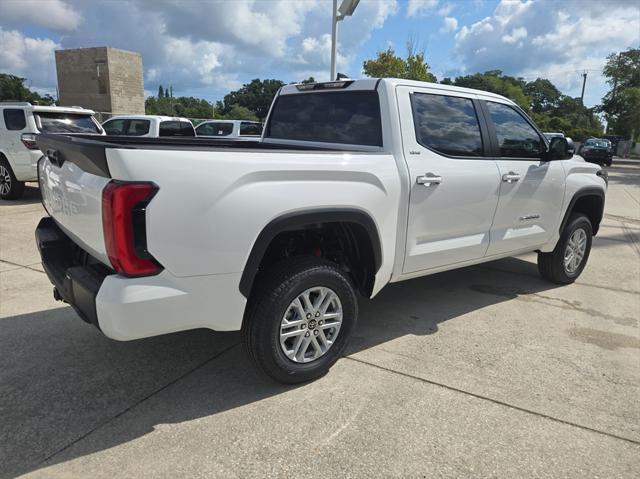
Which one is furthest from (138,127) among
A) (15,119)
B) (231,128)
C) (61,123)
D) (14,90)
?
(14,90)

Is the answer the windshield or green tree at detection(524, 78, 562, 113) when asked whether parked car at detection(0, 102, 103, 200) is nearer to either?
the windshield

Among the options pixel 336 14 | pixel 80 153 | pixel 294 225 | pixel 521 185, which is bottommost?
pixel 294 225

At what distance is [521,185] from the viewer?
433 cm

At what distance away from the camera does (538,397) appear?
3076mm

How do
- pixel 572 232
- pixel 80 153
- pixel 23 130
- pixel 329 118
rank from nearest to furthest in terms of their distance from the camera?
1. pixel 80 153
2. pixel 329 118
3. pixel 572 232
4. pixel 23 130

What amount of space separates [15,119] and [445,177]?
8995 millimetres

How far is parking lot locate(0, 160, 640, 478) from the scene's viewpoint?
2.43 m

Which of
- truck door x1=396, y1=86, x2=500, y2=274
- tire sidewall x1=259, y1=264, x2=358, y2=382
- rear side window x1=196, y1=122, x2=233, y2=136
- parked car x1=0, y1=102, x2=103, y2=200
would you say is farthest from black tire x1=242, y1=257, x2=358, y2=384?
rear side window x1=196, y1=122, x2=233, y2=136

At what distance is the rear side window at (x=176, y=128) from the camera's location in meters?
12.6

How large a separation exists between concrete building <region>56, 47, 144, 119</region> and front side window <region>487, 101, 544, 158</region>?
45915 mm

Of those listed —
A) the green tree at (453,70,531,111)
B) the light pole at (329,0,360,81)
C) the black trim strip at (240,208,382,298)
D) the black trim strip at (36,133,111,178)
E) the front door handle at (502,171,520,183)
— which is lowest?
the black trim strip at (240,208,382,298)

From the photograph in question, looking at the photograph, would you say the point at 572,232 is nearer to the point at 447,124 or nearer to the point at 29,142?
the point at 447,124

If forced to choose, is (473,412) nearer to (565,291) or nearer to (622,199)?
(565,291)

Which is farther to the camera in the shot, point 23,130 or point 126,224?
point 23,130
